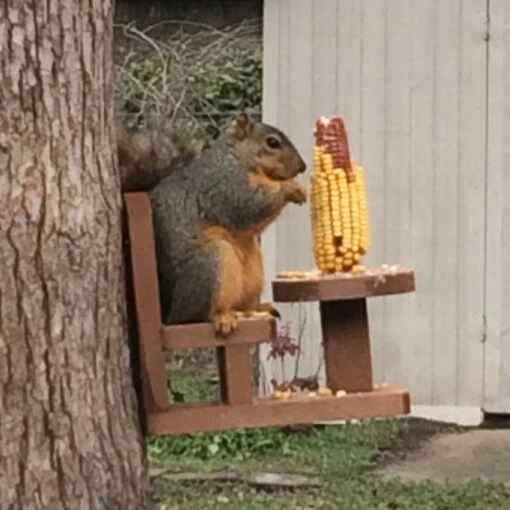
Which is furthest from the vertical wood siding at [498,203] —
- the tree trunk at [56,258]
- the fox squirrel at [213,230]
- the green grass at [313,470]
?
the tree trunk at [56,258]

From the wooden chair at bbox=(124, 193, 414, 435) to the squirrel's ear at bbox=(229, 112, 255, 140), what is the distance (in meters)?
0.36

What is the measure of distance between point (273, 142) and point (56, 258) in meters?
0.67

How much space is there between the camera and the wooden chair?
10.1 feet

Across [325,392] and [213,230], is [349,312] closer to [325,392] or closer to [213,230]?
[325,392]

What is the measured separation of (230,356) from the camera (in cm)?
316

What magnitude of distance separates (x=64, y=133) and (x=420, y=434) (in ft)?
15.2

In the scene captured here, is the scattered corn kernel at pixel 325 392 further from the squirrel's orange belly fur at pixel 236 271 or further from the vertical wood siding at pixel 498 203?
the vertical wood siding at pixel 498 203

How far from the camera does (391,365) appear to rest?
757 cm

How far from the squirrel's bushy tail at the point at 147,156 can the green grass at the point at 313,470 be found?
8.20 ft

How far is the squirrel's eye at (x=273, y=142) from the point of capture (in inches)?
131

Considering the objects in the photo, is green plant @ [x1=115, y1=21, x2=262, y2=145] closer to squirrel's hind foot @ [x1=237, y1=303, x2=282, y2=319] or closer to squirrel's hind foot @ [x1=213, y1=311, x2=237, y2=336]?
squirrel's hind foot @ [x1=237, y1=303, x2=282, y2=319]

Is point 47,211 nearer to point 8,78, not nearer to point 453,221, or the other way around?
point 8,78

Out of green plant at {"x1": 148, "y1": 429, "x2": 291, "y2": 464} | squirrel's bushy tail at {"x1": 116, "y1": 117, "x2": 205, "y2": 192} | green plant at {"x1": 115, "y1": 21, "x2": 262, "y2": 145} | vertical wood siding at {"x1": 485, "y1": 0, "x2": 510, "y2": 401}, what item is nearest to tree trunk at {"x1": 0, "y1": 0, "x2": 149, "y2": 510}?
squirrel's bushy tail at {"x1": 116, "y1": 117, "x2": 205, "y2": 192}

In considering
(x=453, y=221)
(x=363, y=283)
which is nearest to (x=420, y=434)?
(x=453, y=221)
